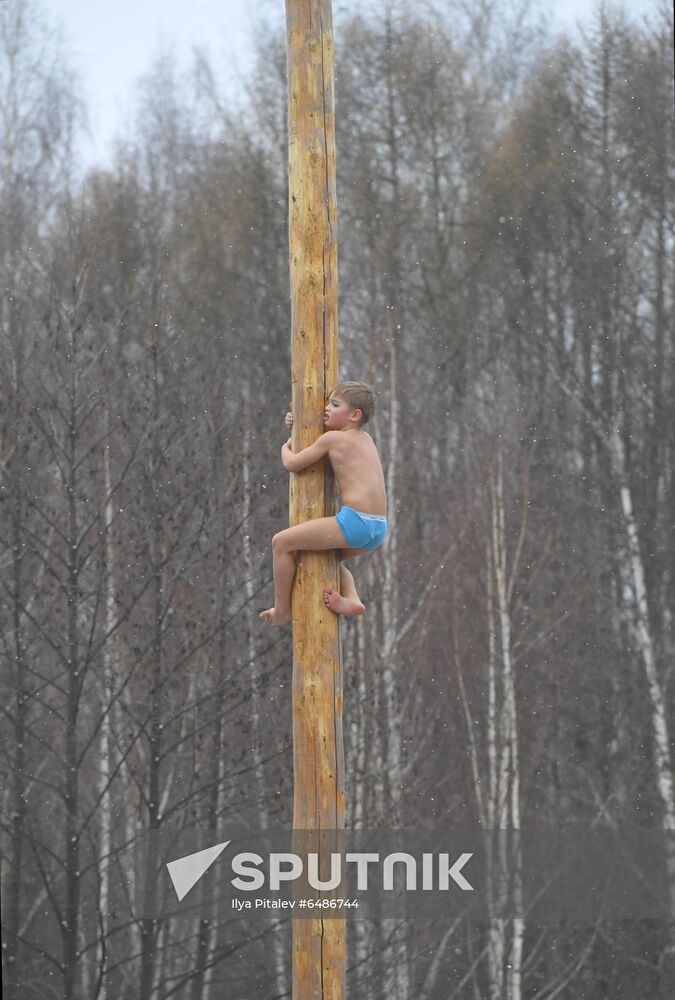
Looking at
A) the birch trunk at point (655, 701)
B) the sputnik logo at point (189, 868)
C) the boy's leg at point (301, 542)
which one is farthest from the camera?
the birch trunk at point (655, 701)

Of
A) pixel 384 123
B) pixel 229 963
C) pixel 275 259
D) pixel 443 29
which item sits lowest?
pixel 229 963

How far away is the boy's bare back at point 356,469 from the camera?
5.26 meters

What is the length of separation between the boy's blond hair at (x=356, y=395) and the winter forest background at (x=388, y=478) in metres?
4.77

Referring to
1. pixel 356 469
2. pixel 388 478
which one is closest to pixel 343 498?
pixel 356 469

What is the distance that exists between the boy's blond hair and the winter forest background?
4.77 m

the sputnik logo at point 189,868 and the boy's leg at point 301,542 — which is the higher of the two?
the boy's leg at point 301,542

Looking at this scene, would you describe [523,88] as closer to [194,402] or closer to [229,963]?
[194,402]

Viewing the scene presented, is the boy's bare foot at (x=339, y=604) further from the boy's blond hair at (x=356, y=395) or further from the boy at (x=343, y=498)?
the boy's blond hair at (x=356, y=395)

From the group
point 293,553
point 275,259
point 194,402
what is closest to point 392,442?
point 194,402

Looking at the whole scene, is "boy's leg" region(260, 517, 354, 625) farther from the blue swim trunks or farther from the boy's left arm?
the boy's left arm

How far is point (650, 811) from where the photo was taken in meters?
13.5

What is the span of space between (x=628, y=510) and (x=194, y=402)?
15.3 feet
